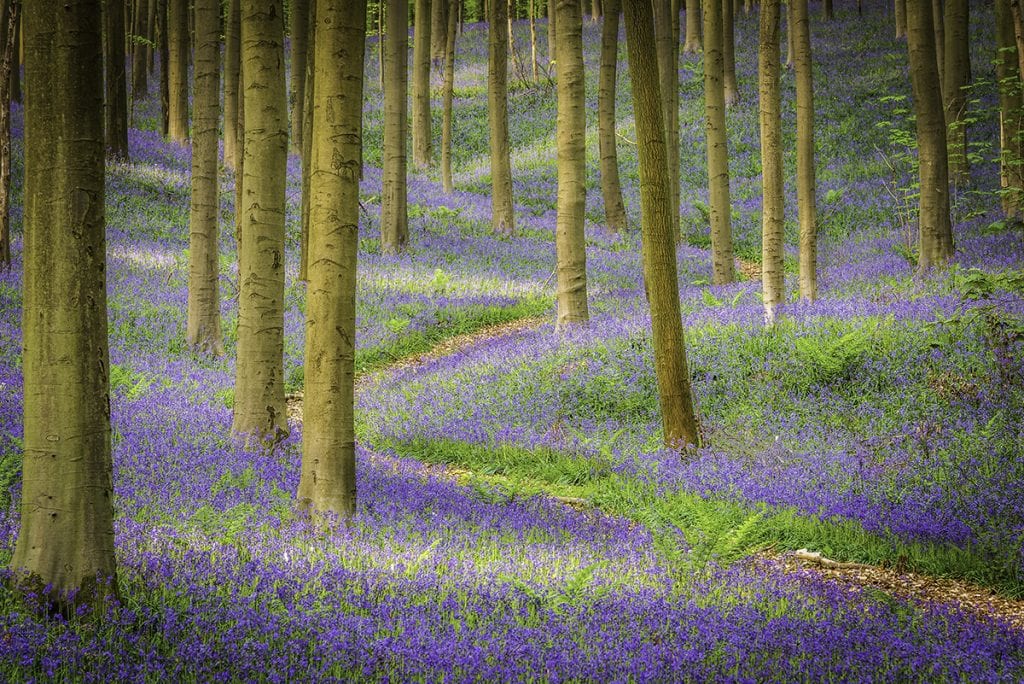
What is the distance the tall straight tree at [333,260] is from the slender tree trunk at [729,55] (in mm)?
23948

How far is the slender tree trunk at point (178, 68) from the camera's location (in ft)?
78.1

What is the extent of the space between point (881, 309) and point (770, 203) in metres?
2.47

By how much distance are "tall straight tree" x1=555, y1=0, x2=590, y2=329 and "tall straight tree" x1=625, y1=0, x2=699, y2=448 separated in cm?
425

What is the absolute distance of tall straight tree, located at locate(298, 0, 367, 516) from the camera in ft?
22.4

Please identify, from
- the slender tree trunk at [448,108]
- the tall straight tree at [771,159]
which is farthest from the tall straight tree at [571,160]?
the slender tree trunk at [448,108]

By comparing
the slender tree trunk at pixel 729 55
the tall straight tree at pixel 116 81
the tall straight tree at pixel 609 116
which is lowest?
the tall straight tree at pixel 609 116

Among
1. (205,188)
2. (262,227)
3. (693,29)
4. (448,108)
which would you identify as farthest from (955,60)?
(693,29)

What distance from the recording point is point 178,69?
86.2ft

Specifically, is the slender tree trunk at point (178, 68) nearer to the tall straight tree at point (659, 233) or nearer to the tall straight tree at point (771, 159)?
the tall straight tree at point (771, 159)

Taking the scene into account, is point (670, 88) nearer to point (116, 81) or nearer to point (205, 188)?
point (205, 188)

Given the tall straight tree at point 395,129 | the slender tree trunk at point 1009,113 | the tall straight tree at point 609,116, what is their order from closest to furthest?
1. the slender tree trunk at point 1009,113
2. the tall straight tree at point 609,116
3. the tall straight tree at point 395,129

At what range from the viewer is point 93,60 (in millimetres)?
4227

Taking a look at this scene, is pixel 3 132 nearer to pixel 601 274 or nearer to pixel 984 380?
pixel 601 274

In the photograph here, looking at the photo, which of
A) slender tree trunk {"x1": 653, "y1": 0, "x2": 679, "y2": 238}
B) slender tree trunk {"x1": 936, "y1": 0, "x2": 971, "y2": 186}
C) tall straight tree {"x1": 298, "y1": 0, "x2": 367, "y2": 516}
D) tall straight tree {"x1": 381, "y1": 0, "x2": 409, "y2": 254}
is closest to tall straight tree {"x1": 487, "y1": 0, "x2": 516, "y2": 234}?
tall straight tree {"x1": 381, "y1": 0, "x2": 409, "y2": 254}
